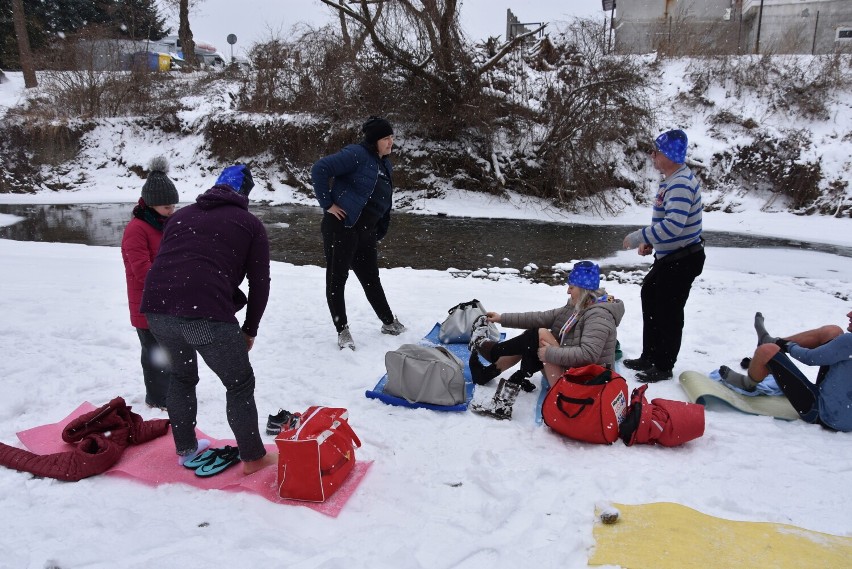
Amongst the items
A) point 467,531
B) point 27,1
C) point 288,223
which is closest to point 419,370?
point 467,531

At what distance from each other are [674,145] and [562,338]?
159 centimetres

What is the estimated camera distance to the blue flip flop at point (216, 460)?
9.43 feet

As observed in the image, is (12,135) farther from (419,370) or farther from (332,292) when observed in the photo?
(419,370)

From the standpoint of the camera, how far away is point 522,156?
15.8 meters

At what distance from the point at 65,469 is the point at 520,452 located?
7.80 ft

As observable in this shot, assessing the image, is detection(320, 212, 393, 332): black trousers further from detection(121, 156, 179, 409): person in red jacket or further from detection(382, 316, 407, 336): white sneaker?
detection(121, 156, 179, 409): person in red jacket

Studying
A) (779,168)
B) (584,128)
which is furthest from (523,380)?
(779,168)

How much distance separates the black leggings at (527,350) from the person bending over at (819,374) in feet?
4.78

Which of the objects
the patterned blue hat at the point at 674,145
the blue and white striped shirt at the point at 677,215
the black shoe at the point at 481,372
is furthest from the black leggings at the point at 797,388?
the black shoe at the point at 481,372

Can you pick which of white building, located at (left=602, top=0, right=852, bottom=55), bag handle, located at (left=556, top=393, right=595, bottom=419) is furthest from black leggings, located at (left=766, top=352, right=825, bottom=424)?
white building, located at (left=602, top=0, right=852, bottom=55)

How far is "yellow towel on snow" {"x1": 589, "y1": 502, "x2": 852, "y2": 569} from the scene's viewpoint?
2.28 m

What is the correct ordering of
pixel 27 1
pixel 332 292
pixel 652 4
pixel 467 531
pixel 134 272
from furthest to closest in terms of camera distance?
pixel 27 1 → pixel 652 4 → pixel 332 292 → pixel 134 272 → pixel 467 531

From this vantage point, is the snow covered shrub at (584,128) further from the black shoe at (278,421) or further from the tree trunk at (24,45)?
the tree trunk at (24,45)

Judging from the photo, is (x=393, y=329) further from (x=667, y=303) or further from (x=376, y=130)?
(x=667, y=303)
